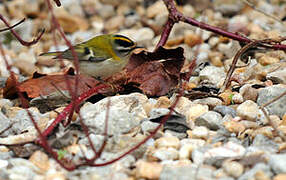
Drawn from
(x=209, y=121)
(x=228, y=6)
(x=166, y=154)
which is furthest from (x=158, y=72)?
(x=228, y=6)

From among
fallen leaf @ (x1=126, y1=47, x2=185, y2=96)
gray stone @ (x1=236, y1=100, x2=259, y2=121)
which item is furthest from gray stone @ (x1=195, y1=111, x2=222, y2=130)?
fallen leaf @ (x1=126, y1=47, x2=185, y2=96)

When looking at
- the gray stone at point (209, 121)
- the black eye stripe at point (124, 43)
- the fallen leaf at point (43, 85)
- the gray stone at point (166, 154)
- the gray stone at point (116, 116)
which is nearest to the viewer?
the gray stone at point (166, 154)

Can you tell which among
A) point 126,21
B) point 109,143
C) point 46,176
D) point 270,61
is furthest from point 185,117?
point 126,21

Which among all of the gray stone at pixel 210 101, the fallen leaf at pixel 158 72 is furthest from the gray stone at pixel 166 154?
the fallen leaf at pixel 158 72

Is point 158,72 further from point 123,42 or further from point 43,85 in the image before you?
point 43,85

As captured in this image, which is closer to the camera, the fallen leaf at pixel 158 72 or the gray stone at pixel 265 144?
the gray stone at pixel 265 144

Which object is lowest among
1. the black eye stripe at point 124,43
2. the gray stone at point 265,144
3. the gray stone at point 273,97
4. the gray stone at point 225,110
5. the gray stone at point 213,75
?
the gray stone at point 265,144

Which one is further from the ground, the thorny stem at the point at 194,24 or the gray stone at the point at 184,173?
the thorny stem at the point at 194,24

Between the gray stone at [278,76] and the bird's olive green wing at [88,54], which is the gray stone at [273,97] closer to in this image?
the gray stone at [278,76]
